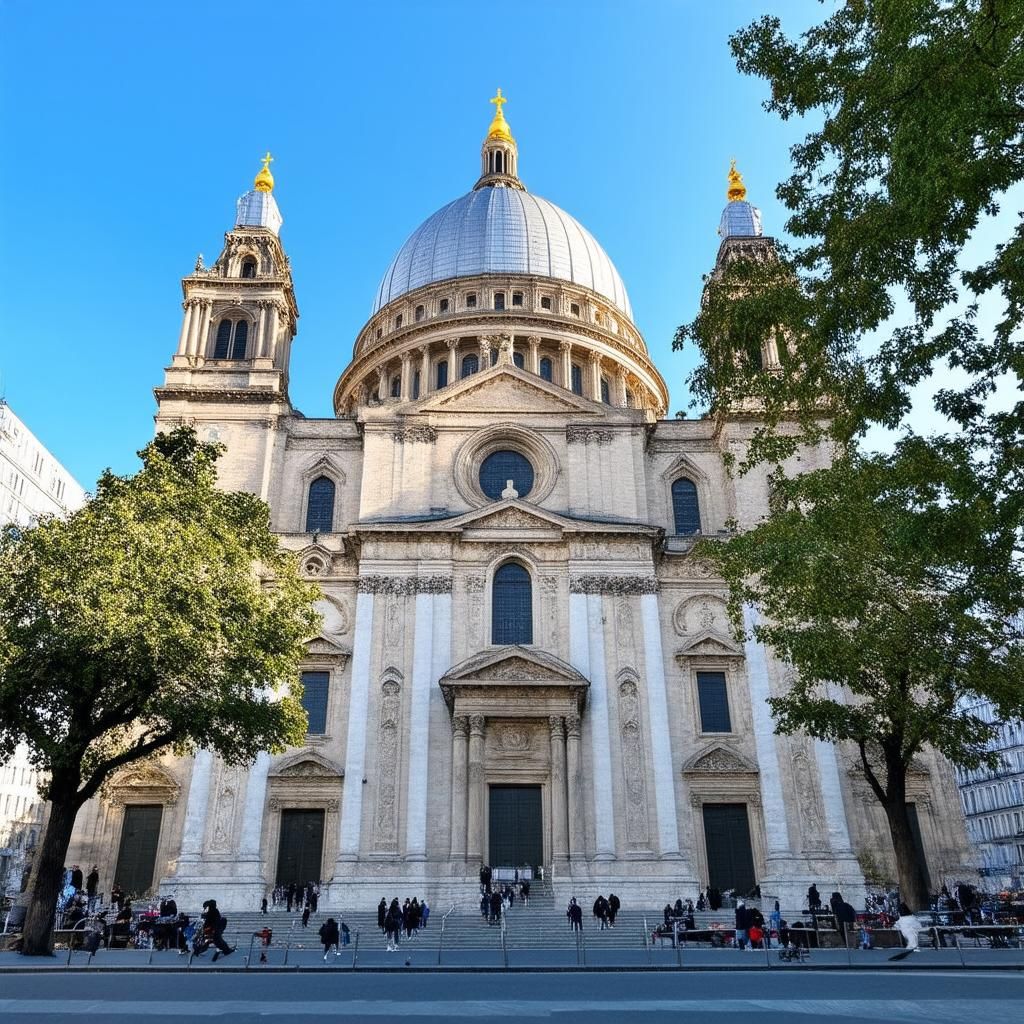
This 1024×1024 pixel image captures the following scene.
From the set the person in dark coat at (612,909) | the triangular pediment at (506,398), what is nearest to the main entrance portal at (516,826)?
the person in dark coat at (612,909)

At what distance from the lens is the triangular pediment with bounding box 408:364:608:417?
36.2 meters

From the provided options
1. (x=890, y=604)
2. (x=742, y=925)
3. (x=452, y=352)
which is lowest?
(x=742, y=925)

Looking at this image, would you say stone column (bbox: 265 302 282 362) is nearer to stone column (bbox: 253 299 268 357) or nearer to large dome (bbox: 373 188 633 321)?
stone column (bbox: 253 299 268 357)

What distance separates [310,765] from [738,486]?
18781 mm

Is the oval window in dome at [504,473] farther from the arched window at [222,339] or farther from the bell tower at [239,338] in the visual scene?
the arched window at [222,339]

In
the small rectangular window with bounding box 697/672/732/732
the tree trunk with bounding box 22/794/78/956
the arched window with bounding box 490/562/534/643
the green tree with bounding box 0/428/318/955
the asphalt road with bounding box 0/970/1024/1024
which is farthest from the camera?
the arched window with bounding box 490/562/534/643

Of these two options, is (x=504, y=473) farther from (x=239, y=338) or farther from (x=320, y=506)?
(x=239, y=338)

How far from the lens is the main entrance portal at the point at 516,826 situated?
96.2 ft

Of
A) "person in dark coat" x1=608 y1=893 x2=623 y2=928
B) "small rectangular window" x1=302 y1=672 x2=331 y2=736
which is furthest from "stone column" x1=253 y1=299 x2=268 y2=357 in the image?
"person in dark coat" x1=608 y1=893 x2=623 y2=928

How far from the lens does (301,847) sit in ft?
97.1

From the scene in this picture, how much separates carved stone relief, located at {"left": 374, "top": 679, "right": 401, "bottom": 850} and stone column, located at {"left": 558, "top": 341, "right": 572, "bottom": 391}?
2107 cm

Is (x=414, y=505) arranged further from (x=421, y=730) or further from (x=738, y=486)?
(x=738, y=486)

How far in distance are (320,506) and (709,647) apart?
16.0 metres

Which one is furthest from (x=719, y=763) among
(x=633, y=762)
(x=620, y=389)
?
(x=620, y=389)
